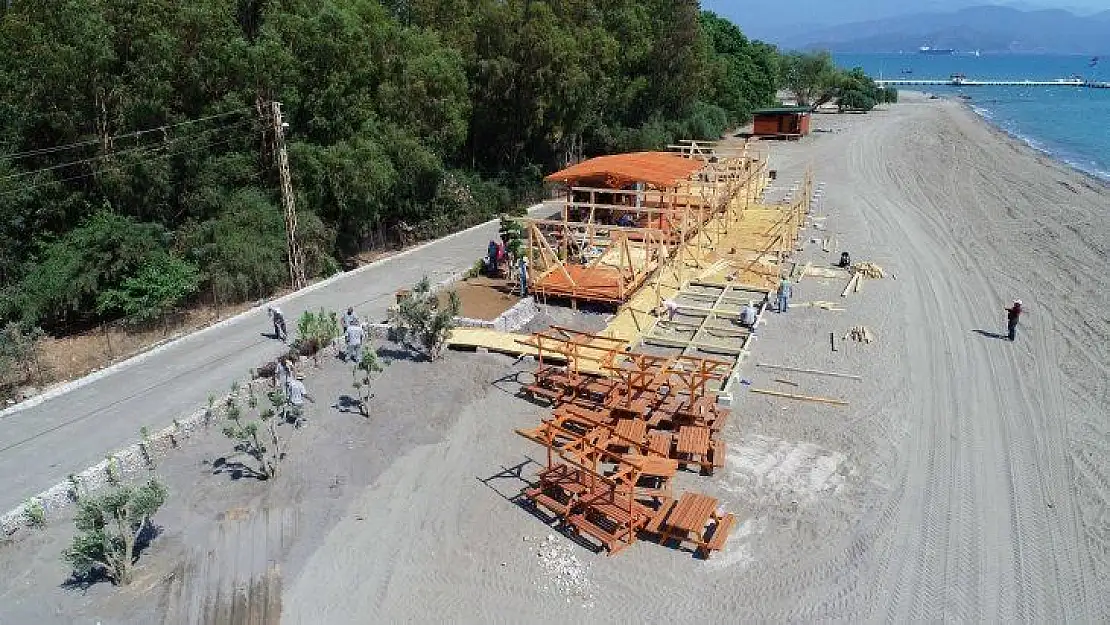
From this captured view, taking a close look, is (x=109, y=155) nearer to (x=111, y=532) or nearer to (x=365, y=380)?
(x=365, y=380)

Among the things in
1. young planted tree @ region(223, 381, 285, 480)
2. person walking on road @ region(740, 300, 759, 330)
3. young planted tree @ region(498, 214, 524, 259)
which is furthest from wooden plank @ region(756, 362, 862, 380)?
young planted tree @ region(223, 381, 285, 480)

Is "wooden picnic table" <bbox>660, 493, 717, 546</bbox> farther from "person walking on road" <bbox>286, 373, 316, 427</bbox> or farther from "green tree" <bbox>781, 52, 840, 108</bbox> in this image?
"green tree" <bbox>781, 52, 840, 108</bbox>

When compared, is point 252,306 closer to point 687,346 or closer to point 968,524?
point 687,346

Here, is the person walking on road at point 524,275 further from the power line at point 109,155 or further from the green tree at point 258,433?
the power line at point 109,155

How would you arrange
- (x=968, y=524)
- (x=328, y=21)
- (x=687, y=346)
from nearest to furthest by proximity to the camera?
(x=968, y=524) < (x=687, y=346) < (x=328, y=21)

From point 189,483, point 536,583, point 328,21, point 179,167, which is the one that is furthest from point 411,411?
point 328,21

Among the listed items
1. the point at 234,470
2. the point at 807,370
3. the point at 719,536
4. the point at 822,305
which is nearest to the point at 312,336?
the point at 234,470
